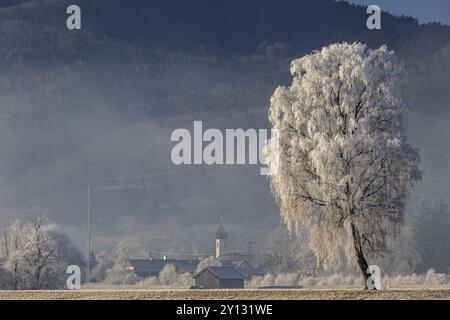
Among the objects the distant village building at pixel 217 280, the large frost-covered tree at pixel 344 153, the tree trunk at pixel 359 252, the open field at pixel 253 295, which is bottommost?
the distant village building at pixel 217 280

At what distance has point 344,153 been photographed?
205ft

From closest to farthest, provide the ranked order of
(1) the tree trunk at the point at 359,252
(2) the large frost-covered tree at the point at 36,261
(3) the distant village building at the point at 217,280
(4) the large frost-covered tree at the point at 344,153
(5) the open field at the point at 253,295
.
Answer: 1. (5) the open field at the point at 253,295
2. (4) the large frost-covered tree at the point at 344,153
3. (1) the tree trunk at the point at 359,252
4. (3) the distant village building at the point at 217,280
5. (2) the large frost-covered tree at the point at 36,261

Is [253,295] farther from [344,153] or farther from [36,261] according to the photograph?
[36,261]

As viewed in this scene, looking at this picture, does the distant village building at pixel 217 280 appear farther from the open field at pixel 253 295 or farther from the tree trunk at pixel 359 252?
the open field at pixel 253 295

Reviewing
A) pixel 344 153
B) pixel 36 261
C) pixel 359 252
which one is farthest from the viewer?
pixel 36 261

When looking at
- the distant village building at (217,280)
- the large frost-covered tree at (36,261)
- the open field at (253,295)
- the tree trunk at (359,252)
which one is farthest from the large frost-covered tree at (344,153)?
the large frost-covered tree at (36,261)

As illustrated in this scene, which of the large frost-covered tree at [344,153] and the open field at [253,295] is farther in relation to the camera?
the large frost-covered tree at [344,153]

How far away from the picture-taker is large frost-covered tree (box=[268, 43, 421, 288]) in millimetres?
62625

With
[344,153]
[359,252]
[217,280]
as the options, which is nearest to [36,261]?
[217,280]

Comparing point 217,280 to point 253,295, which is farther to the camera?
point 217,280

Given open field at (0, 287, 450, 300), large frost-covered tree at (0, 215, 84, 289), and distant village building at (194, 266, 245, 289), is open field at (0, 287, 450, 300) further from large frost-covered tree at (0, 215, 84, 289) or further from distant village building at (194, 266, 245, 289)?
large frost-covered tree at (0, 215, 84, 289)

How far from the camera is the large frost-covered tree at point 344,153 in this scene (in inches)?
2466
